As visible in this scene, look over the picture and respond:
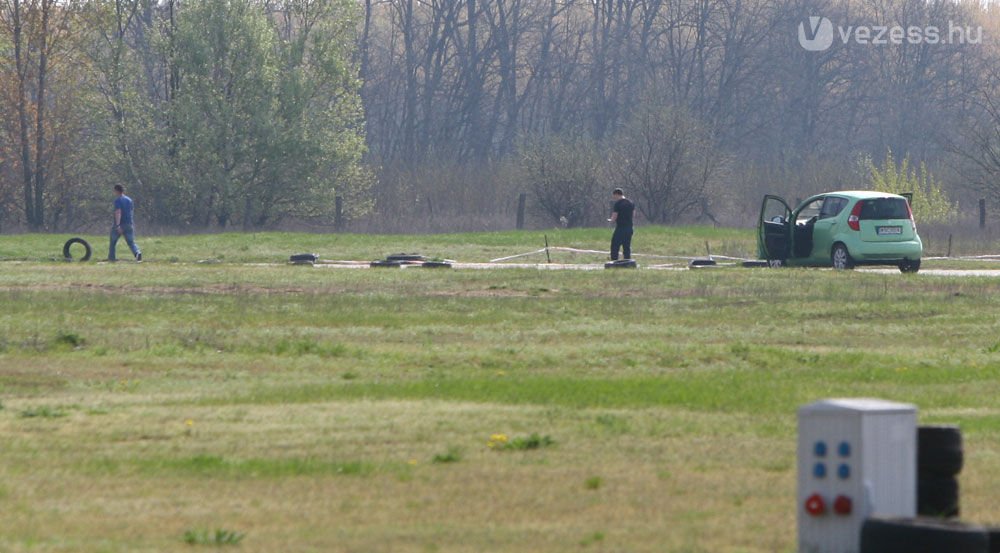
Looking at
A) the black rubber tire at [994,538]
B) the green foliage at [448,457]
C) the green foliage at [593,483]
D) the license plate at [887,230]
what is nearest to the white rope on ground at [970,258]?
the license plate at [887,230]

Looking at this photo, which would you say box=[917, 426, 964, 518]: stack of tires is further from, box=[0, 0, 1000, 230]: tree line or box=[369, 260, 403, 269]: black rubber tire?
box=[0, 0, 1000, 230]: tree line

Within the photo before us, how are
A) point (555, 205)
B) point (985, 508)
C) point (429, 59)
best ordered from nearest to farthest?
1. point (985, 508)
2. point (555, 205)
3. point (429, 59)

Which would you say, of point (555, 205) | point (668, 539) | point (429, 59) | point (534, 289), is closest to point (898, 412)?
point (668, 539)

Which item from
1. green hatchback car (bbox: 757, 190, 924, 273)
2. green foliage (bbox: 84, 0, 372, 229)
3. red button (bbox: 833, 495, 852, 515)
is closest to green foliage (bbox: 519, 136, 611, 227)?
green foliage (bbox: 84, 0, 372, 229)

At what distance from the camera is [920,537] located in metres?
5.57

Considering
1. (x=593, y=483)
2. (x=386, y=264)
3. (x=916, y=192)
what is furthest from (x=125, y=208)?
(x=916, y=192)

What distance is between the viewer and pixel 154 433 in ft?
34.4

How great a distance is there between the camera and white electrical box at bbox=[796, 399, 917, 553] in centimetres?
583

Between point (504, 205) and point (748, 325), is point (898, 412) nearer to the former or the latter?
point (748, 325)

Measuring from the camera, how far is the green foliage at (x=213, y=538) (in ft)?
22.7

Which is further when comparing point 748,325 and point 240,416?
point 748,325

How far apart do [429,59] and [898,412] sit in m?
80.9

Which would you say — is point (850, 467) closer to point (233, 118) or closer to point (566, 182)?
point (566, 182)

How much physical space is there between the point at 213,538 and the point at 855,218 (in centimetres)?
2378
